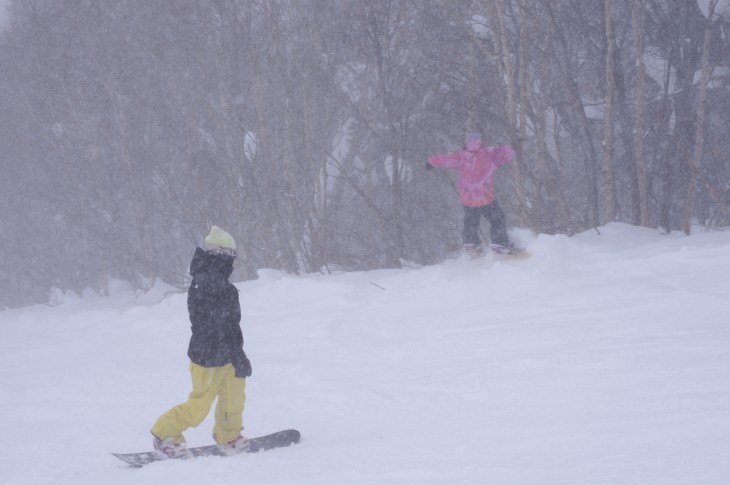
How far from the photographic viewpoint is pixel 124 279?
75.7ft

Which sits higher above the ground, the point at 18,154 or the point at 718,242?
the point at 18,154

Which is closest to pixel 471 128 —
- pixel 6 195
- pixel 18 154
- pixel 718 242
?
pixel 718 242

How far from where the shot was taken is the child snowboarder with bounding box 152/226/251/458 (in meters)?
4.66

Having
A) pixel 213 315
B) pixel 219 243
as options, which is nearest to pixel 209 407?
pixel 213 315

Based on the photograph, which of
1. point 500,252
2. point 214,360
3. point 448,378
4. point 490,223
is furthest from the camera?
point 490,223

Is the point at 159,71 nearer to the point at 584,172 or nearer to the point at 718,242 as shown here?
the point at 584,172

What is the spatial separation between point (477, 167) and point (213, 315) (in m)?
5.24

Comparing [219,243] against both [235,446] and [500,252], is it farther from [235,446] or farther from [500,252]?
[500,252]

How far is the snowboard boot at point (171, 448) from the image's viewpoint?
15.3 ft

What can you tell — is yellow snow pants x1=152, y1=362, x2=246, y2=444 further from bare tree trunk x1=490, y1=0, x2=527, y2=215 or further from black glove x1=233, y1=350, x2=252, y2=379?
bare tree trunk x1=490, y1=0, x2=527, y2=215

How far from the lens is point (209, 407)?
4719mm

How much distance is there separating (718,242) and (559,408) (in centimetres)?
434

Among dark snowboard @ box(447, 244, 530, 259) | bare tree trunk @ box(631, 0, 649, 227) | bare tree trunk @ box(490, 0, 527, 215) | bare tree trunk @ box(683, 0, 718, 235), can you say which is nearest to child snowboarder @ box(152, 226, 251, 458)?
dark snowboard @ box(447, 244, 530, 259)

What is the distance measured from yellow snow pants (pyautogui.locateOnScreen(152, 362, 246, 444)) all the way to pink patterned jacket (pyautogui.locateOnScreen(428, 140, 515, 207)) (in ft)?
16.6
